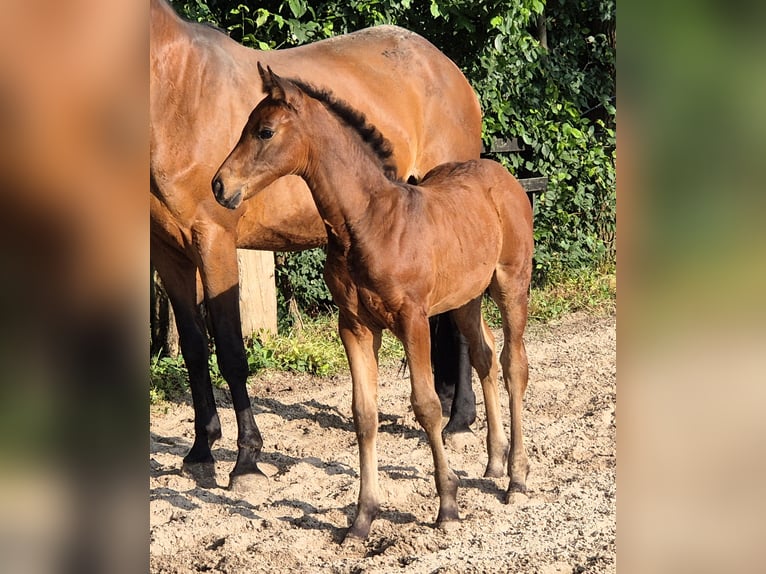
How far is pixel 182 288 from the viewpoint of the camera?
5.19 metres

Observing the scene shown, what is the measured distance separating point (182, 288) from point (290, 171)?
162cm

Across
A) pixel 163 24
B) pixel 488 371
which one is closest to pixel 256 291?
pixel 163 24

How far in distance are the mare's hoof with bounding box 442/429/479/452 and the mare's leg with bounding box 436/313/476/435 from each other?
0.07 ft

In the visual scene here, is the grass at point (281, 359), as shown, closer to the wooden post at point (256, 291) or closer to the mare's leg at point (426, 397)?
the wooden post at point (256, 291)

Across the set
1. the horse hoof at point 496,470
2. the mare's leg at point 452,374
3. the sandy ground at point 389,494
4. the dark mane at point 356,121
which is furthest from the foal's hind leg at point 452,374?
the dark mane at point 356,121

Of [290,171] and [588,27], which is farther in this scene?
[588,27]

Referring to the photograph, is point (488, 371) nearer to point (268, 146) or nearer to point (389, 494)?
point (389, 494)

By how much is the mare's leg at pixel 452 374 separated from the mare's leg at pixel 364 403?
1.50 metres

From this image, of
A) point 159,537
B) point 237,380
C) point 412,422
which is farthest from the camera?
point 412,422

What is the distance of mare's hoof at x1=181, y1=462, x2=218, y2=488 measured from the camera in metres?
5.07
